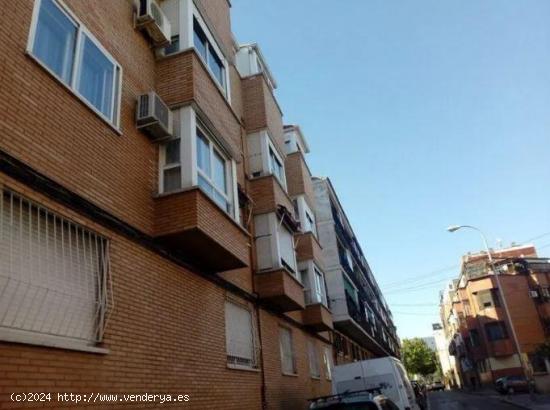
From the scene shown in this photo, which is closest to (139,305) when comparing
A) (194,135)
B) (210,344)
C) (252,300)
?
(210,344)

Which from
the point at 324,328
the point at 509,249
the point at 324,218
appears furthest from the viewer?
the point at 509,249

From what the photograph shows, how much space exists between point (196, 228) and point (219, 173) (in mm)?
2625

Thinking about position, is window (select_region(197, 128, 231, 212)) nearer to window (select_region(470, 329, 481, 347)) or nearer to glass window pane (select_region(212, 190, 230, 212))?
glass window pane (select_region(212, 190, 230, 212))

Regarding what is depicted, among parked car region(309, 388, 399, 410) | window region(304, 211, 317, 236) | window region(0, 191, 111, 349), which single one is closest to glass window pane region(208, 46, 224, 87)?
window region(0, 191, 111, 349)

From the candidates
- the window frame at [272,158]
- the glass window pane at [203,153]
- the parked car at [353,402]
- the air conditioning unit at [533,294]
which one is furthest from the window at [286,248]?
the air conditioning unit at [533,294]

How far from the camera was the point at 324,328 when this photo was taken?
16812 mm

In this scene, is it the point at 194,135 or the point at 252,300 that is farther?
the point at 252,300

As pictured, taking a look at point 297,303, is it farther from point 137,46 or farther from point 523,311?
point 523,311

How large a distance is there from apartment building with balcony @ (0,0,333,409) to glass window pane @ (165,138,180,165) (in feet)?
0.09

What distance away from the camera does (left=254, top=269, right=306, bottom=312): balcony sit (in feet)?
38.7

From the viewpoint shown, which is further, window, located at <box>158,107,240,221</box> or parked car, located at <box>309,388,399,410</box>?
window, located at <box>158,107,240,221</box>

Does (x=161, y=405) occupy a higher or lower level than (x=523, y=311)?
lower

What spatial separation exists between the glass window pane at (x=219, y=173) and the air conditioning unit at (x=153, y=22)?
2528 mm

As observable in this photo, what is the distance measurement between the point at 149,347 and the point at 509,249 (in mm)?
62321
